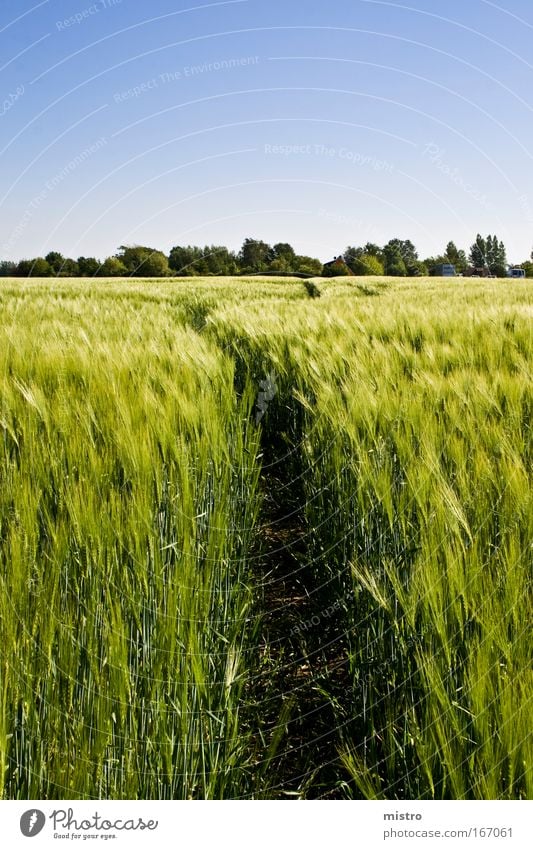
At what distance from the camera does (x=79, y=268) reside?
3111cm

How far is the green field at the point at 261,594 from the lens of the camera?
3.34 ft

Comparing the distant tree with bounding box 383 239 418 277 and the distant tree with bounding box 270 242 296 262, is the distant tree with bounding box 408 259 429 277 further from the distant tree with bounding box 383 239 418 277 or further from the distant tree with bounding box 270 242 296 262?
the distant tree with bounding box 270 242 296 262

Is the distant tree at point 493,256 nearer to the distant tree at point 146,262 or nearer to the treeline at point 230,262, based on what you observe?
the treeline at point 230,262

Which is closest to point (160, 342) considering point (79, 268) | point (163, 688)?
point (163, 688)

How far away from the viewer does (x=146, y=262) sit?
26.9 m

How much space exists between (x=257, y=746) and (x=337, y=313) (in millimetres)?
3947

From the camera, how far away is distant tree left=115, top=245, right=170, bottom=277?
80.1ft

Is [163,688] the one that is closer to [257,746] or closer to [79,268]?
[257,746]
